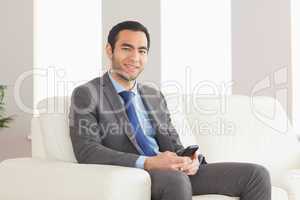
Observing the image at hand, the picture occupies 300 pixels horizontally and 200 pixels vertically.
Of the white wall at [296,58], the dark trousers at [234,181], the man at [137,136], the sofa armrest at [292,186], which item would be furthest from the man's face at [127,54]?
the white wall at [296,58]

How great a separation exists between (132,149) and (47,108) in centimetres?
49

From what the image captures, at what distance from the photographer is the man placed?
6.67 ft

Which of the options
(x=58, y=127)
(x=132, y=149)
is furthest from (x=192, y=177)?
(x=58, y=127)

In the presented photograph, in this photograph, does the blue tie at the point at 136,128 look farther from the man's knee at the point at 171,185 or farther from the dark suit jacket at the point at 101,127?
the man's knee at the point at 171,185

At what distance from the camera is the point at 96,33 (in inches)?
182

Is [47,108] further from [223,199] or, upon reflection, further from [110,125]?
[223,199]

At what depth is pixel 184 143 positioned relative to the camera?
9.25 feet

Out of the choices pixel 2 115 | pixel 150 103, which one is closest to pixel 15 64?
pixel 2 115

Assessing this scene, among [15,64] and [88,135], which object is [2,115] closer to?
[15,64]

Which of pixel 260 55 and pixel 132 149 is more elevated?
pixel 260 55

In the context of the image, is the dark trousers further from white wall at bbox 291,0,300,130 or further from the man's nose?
white wall at bbox 291,0,300,130

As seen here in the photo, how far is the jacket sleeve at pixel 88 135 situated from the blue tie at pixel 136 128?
182 mm

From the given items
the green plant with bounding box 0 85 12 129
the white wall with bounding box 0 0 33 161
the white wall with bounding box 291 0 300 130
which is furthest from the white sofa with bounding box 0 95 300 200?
the white wall with bounding box 0 0 33 161

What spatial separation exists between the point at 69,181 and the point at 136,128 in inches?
18.2
